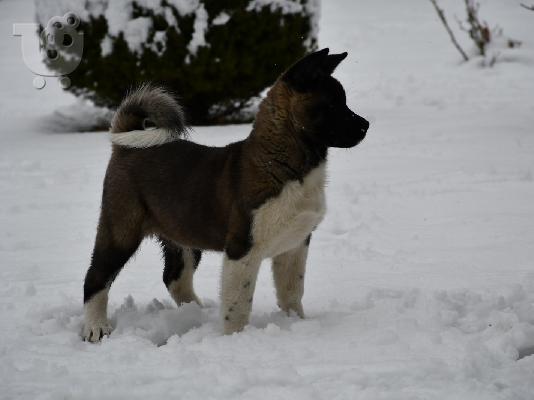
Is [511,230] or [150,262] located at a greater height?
[511,230]

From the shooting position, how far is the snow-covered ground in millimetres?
3250

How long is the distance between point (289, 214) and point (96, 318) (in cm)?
127

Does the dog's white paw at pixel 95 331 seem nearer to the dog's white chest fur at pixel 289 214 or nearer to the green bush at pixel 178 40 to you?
the dog's white chest fur at pixel 289 214

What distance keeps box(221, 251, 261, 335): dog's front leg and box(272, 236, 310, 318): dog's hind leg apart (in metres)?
0.38

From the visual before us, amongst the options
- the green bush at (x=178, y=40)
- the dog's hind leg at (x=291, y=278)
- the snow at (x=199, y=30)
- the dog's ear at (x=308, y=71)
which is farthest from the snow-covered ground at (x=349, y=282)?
the dog's ear at (x=308, y=71)

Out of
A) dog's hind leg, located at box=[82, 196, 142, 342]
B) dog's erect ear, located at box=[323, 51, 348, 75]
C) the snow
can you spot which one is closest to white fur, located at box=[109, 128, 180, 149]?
dog's hind leg, located at box=[82, 196, 142, 342]

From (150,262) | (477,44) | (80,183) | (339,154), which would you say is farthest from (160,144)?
(477,44)

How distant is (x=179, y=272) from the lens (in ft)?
15.2

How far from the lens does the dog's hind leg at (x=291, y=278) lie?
421 cm

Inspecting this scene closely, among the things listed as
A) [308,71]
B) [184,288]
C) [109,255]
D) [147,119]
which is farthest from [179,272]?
[308,71]

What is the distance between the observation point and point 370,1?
20.0 metres

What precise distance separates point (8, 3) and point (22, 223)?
586 inches

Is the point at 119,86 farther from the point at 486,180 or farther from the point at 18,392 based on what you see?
the point at 18,392

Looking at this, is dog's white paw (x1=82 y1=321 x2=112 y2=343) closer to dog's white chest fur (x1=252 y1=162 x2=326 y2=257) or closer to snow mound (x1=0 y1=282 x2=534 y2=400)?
snow mound (x1=0 y1=282 x2=534 y2=400)
